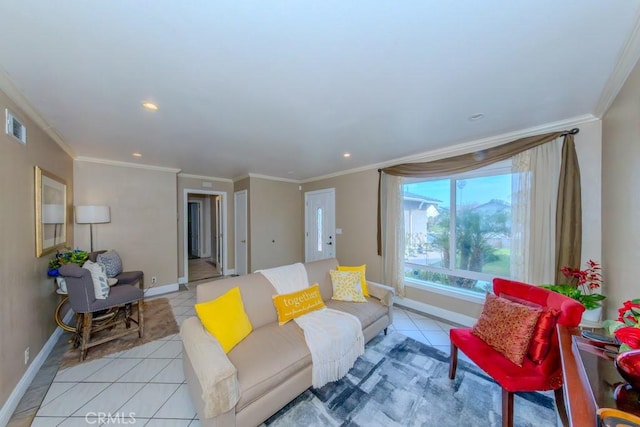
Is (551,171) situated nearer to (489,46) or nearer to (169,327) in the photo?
(489,46)

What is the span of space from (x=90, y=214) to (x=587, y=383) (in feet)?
16.5

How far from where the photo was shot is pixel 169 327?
288cm

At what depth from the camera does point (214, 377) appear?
4.04ft

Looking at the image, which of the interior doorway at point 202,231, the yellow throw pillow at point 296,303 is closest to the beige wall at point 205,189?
the interior doorway at point 202,231

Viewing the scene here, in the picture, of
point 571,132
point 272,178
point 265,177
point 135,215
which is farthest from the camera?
point 272,178

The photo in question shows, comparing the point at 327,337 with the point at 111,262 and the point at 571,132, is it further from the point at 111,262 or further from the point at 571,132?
the point at 111,262

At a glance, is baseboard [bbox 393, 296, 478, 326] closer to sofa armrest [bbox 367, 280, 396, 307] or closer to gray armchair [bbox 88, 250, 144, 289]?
sofa armrest [bbox 367, 280, 396, 307]

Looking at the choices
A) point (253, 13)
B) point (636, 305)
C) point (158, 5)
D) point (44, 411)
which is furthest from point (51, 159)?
point (636, 305)

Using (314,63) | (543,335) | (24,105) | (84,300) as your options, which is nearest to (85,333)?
(84,300)

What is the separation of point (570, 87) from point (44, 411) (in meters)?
4.54

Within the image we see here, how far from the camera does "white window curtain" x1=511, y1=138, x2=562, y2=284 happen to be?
231cm

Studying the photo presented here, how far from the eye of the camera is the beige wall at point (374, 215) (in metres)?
2.12

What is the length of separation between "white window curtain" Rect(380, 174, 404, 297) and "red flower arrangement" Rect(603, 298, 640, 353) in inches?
95.0

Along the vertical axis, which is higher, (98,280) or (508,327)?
(98,280)
